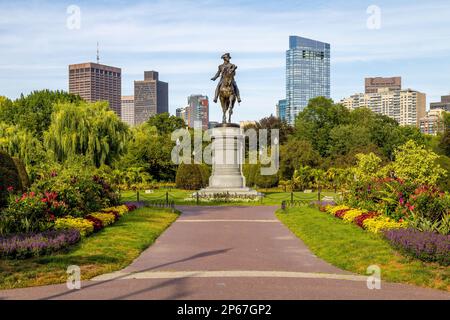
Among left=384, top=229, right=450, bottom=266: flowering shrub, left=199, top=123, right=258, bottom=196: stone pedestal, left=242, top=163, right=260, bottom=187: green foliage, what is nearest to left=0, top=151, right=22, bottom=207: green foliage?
left=384, top=229, right=450, bottom=266: flowering shrub

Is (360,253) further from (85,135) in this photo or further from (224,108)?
(85,135)

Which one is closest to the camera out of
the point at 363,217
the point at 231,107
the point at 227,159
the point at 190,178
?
the point at 363,217

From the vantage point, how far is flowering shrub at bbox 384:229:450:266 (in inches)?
478

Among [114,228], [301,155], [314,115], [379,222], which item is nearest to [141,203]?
[114,228]

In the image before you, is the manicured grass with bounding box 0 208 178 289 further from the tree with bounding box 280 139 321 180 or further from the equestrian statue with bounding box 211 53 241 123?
the tree with bounding box 280 139 321 180

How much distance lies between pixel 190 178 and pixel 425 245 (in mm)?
39189

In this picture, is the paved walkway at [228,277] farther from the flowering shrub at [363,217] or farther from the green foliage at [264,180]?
the green foliage at [264,180]

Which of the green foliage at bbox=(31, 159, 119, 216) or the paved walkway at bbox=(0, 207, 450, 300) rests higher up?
the green foliage at bbox=(31, 159, 119, 216)

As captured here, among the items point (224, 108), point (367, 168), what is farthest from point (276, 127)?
point (367, 168)

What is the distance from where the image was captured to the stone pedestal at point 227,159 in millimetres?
36312

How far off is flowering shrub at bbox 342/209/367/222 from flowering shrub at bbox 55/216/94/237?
955cm

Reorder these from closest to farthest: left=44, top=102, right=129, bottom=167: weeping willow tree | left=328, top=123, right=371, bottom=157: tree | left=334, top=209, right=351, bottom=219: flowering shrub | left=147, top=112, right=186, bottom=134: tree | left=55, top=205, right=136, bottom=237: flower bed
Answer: left=55, top=205, right=136, bottom=237: flower bed → left=334, top=209, right=351, bottom=219: flowering shrub → left=44, top=102, right=129, bottom=167: weeping willow tree → left=328, top=123, right=371, bottom=157: tree → left=147, top=112, right=186, bottom=134: tree

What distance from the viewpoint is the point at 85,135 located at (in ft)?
161

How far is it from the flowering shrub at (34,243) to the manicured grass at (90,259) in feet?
0.97
